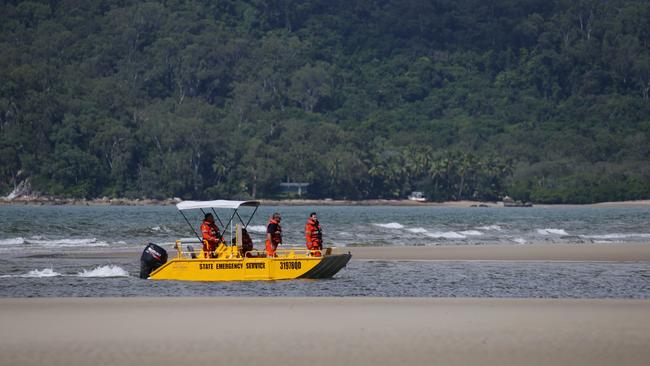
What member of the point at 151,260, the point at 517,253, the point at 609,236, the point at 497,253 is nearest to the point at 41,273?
the point at 151,260

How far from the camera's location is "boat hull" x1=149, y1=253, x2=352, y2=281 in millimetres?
30531

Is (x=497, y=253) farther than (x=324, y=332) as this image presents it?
Yes

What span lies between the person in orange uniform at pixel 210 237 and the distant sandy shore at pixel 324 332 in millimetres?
6848

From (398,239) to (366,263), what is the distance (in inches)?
836

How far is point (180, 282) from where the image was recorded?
30594 mm

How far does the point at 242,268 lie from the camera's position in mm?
30562

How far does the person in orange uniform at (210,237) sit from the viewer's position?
99.6ft

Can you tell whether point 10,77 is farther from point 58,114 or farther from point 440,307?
point 440,307

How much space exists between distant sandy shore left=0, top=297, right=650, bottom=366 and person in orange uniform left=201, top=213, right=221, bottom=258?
6848 millimetres

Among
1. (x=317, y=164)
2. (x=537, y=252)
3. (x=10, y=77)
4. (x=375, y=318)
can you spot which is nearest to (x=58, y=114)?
(x=10, y=77)

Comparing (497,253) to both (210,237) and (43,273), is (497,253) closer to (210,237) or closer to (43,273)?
(210,237)

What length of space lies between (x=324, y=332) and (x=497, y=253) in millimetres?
27957

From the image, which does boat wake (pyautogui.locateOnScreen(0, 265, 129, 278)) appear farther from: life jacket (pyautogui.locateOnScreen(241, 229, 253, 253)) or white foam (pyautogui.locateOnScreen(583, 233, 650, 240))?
white foam (pyautogui.locateOnScreen(583, 233, 650, 240))

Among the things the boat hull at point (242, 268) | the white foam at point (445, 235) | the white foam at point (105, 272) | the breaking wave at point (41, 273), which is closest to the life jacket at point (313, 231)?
the boat hull at point (242, 268)
